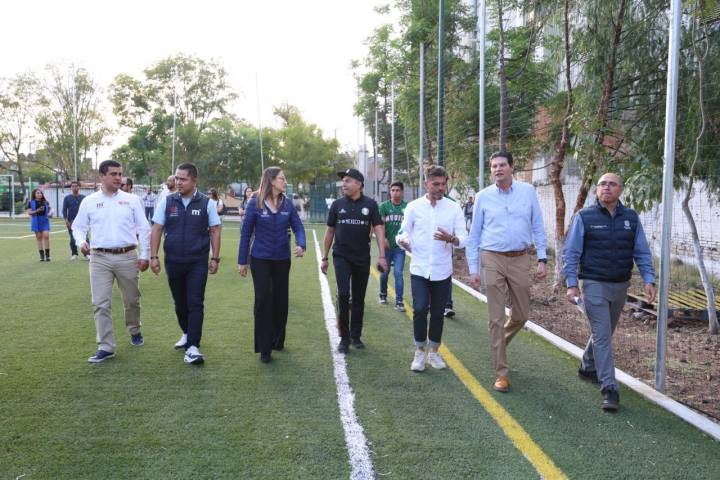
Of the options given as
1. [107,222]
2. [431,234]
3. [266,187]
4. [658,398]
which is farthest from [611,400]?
[107,222]

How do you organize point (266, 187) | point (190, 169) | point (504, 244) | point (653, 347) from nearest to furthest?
point (504, 244) → point (190, 169) → point (266, 187) → point (653, 347)

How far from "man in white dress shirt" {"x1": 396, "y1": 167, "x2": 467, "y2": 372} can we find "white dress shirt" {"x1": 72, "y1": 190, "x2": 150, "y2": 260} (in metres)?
2.69

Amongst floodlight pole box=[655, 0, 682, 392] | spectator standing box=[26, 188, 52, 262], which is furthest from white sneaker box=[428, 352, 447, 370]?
spectator standing box=[26, 188, 52, 262]

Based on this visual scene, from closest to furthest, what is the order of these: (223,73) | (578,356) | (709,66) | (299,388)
→ (299,388) < (578,356) < (709,66) < (223,73)

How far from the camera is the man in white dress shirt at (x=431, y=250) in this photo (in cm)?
561

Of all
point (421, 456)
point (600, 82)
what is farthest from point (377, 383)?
point (600, 82)

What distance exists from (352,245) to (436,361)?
145cm

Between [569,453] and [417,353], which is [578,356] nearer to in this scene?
[417,353]

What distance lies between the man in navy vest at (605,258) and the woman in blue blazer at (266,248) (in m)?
2.70

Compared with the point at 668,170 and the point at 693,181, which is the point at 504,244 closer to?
the point at 668,170

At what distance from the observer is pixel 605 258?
192 inches

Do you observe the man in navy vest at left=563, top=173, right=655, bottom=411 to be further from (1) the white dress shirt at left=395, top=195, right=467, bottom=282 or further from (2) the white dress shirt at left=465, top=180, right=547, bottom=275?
(1) the white dress shirt at left=395, top=195, right=467, bottom=282

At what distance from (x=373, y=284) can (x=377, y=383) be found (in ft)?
19.8

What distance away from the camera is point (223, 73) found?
57.2 meters
